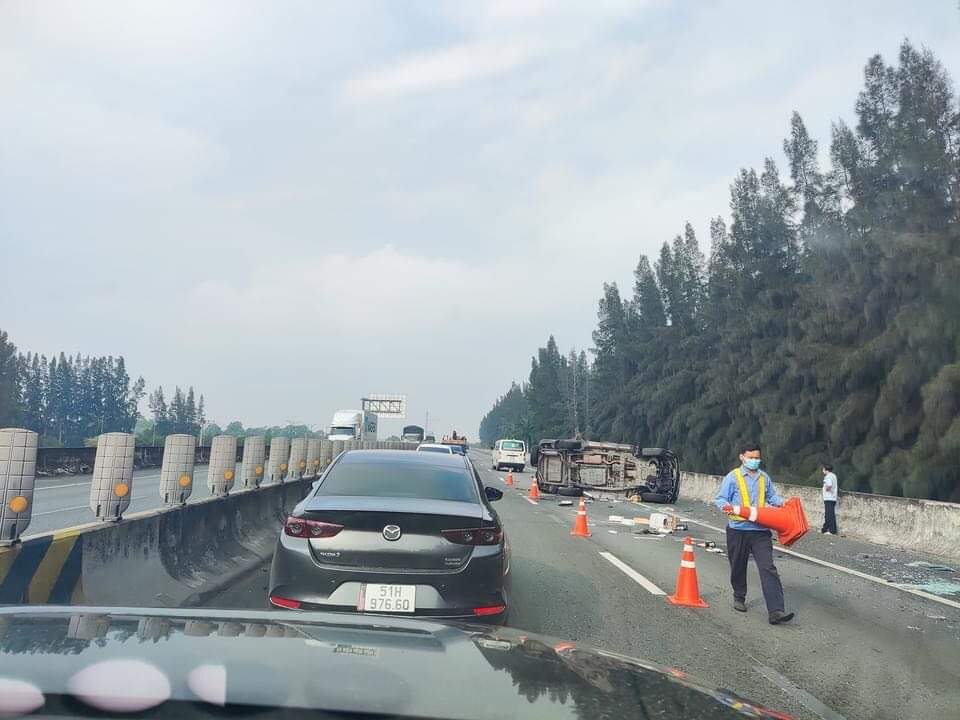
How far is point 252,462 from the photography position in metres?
12.6

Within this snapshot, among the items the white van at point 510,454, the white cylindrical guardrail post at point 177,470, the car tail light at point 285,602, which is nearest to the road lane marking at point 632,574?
the car tail light at point 285,602

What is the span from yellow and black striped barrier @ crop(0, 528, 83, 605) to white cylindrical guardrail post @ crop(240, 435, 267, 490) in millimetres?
6399

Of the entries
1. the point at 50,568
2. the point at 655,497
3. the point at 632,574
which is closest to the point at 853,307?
the point at 655,497

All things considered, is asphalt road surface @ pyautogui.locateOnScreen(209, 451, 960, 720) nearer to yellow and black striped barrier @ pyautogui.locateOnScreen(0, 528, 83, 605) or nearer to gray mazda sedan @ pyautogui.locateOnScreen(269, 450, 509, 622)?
gray mazda sedan @ pyautogui.locateOnScreen(269, 450, 509, 622)

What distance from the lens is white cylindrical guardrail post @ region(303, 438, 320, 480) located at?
21097mm

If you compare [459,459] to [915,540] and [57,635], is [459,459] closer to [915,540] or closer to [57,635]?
[57,635]

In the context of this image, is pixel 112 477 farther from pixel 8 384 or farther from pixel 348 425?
pixel 8 384

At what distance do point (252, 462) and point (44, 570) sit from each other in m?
7.33

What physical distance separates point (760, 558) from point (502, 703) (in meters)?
6.63

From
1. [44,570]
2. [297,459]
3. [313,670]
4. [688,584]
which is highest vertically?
[297,459]

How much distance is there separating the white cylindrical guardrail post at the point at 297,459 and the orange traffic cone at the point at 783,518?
12110 mm

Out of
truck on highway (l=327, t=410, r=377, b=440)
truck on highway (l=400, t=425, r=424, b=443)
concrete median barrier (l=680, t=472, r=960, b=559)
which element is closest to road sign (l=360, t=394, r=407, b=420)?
truck on highway (l=400, t=425, r=424, b=443)

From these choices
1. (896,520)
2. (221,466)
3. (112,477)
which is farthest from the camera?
(896,520)

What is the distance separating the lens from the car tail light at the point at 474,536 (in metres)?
5.18
